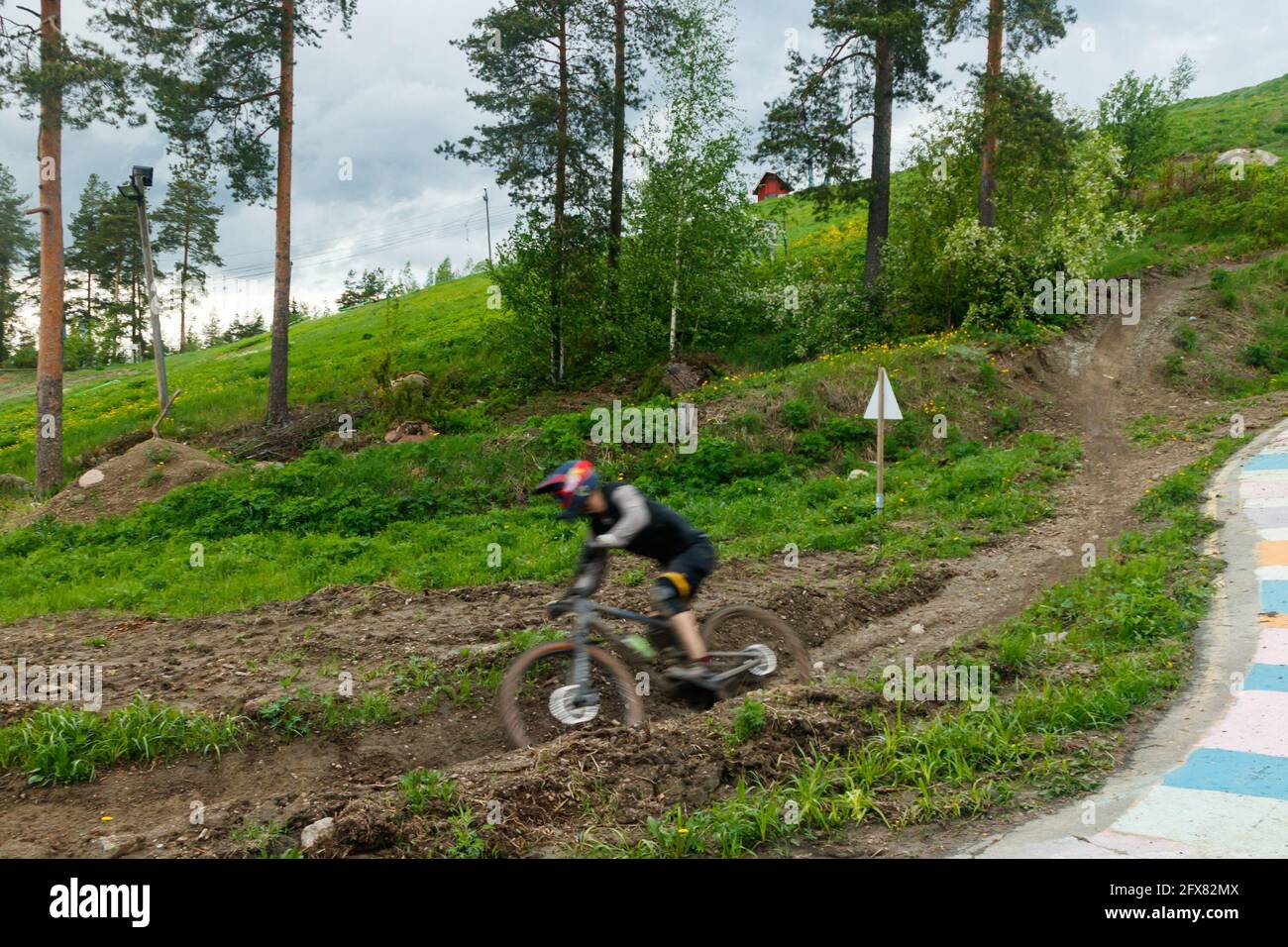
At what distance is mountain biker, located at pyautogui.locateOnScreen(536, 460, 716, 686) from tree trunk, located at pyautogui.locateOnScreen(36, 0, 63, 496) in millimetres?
19700

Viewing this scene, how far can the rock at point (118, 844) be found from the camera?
16.1 ft

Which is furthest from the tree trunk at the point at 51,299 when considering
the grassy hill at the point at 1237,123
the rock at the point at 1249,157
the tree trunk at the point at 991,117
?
the grassy hill at the point at 1237,123

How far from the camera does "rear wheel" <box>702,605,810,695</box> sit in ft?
24.3

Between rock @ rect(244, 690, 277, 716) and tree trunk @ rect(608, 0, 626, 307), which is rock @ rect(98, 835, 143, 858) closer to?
rock @ rect(244, 690, 277, 716)

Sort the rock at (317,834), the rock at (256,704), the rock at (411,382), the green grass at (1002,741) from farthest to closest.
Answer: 1. the rock at (411,382)
2. the rock at (256,704)
3. the green grass at (1002,741)
4. the rock at (317,834)

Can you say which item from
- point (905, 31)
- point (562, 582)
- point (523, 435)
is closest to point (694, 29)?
point (905, 31)

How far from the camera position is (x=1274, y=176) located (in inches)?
1141

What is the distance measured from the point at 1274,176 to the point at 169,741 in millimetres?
36692

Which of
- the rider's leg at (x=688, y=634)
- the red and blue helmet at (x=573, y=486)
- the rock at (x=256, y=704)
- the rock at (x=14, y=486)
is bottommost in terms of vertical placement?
the rock at (x=256, y=704)

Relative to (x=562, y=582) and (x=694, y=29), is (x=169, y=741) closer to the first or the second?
(x=562, y=582)

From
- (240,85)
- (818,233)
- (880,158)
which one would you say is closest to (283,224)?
(240,85)

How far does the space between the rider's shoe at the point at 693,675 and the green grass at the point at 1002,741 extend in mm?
1129

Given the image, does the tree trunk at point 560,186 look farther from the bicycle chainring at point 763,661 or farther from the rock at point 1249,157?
the rock at point 1249,157

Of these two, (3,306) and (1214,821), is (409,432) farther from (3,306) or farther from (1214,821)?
(3,306)
